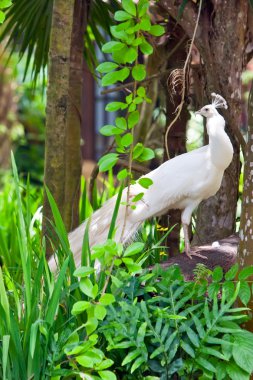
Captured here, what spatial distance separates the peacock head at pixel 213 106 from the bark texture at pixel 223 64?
0.34 meters

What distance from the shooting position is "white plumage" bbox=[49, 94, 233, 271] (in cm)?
410

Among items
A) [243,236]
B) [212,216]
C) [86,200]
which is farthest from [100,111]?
[243,236]

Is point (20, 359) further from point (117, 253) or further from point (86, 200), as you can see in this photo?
point (86, 200)

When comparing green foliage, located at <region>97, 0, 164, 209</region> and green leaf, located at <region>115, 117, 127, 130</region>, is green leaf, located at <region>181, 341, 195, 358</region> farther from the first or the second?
green leaf, located at <region>115, 117, 127, 130</region>

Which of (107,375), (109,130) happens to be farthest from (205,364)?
(109,130)

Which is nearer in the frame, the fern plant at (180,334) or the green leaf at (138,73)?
the fern plant at (180,334)

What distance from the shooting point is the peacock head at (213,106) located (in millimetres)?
4098

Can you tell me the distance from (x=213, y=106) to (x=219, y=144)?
0.22 meters

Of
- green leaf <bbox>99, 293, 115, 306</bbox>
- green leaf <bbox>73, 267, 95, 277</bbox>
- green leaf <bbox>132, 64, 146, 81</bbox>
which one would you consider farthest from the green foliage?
green leaf <bbox>99, 293, 115, 306</bbox>

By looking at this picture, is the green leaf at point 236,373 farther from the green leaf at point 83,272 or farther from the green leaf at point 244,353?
the green leaf at point 83,272

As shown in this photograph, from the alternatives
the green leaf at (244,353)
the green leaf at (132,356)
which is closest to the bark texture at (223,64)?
the green leaf at (244,353)

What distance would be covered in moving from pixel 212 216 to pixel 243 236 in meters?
1.27

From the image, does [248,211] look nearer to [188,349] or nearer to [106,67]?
[188,349]

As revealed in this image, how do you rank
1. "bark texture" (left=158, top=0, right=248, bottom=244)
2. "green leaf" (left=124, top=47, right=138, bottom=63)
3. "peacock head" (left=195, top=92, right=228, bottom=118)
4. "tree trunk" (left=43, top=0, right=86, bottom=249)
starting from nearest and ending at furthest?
"green leaf" (left=124, top=47, right=138, bottom=63), "tree trunk" (left=43, top=0, right=86, bottom=249), "peacock head" (left=195, top=92, right=228, bottom=118), "bark texture" (left=158, top=0, right=248, bottom=244)
